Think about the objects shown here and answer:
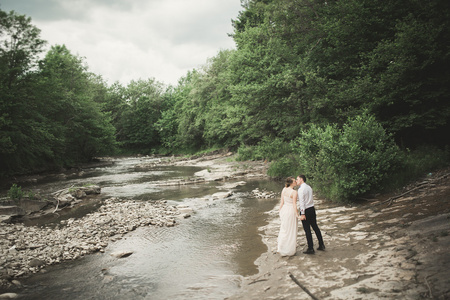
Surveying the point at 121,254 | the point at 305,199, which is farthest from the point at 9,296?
the point at 305,199

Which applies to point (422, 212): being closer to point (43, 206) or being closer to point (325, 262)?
point (325, 262)

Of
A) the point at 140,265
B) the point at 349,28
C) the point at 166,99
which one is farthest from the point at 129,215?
the point at 166,99

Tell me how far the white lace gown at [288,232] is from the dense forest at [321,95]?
201 inches

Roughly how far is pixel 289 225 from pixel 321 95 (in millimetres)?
13974

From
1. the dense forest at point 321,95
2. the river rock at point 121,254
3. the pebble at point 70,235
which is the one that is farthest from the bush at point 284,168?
the river rock at point 121,254

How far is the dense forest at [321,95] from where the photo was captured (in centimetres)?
1222

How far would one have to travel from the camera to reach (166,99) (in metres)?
80.9

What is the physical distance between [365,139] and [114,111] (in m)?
79.5

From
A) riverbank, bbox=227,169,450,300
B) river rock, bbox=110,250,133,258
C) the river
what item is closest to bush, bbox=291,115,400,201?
riverbank, bbox=227,169,450,300

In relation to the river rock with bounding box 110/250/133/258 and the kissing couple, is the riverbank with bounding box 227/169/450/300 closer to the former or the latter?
the kissing couple

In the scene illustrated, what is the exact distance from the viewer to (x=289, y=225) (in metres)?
7.24

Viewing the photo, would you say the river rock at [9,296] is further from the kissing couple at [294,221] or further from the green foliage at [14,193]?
the green foliage at [14,193]

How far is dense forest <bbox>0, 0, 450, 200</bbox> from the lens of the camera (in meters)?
12.2

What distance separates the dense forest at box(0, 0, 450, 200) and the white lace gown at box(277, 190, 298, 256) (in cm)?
512
